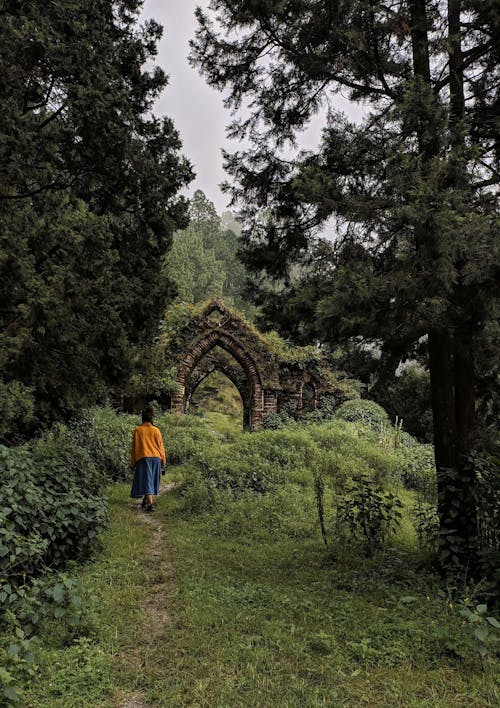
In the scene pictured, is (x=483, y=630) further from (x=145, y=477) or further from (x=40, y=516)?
(x=145, y=477)

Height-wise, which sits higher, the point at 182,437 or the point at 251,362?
the point at 251,362

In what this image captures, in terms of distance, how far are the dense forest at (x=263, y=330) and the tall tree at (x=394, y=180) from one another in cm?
3

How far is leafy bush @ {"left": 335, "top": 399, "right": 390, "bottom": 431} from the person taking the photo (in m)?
15.7

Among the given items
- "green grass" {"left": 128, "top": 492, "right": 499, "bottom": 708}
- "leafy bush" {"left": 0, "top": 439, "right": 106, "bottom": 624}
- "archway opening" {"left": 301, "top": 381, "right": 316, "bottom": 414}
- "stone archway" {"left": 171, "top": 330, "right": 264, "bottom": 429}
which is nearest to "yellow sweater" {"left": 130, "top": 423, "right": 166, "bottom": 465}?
"leafy bush" {"left": 0, "top": 439, "right": 106, "bottom": 624}

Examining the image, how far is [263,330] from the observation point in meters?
6.58

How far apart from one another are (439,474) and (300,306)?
226 cm

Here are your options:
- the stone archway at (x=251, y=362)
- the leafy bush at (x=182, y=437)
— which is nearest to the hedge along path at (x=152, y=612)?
the leafy bush at (x=182, y=437)

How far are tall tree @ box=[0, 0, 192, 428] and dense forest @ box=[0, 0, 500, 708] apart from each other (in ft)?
0.09

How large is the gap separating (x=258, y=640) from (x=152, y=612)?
1.03 meters

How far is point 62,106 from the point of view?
15.0 feet

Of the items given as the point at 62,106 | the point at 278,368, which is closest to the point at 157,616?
the point at 62,106

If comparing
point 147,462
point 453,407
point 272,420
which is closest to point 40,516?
point 147,462

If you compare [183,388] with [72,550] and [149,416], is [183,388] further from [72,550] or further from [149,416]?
[72,550]

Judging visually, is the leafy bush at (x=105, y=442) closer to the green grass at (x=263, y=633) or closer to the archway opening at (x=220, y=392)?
the green grass at (x=263, y=633)
